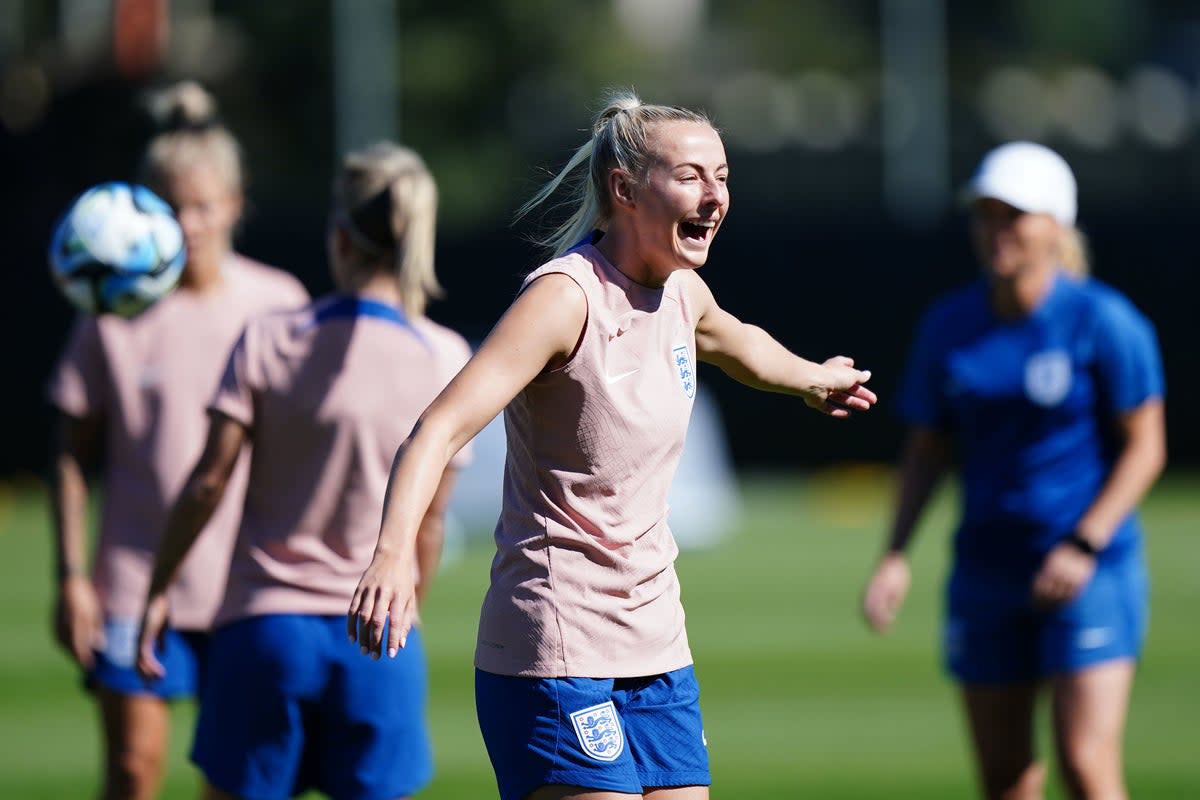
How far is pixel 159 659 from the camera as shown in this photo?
5891mm

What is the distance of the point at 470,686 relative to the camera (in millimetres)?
10484

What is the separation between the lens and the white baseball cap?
6105mm

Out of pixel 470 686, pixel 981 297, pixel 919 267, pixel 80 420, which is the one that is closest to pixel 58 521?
pixel 80 420

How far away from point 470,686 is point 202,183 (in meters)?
5.14

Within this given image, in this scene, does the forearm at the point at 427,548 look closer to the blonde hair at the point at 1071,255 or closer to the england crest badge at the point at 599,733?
the england crest badge at the point at 599,733

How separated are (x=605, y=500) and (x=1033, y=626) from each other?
240 centimetres

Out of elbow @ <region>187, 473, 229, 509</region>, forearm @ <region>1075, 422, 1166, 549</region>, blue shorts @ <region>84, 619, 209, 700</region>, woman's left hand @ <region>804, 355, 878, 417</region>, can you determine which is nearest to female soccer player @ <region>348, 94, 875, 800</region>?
woman's left hand @ <region>804, 355, 878, 417</region>

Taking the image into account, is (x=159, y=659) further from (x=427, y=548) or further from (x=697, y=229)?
(x=697, y=229)

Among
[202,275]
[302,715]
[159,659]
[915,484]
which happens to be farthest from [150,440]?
[915,484]

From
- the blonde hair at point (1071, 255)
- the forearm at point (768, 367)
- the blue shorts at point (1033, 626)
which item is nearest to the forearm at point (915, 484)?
the blue shorts at point (1033, 626)

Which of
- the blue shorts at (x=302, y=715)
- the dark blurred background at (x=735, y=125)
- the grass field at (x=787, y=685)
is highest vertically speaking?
the dark blurred background at (x=735, y=125)

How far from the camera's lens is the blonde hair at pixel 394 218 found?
16.9 feet

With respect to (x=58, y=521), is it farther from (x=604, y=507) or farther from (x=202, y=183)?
(x=604, y=507)

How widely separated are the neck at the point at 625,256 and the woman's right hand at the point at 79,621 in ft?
8.17
